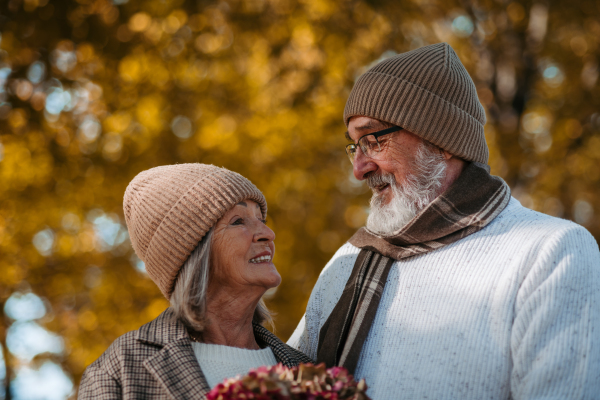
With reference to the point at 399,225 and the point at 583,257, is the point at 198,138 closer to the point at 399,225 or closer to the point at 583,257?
the point at 399,225

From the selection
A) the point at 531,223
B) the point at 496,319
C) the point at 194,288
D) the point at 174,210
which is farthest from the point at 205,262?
the point at 531,223

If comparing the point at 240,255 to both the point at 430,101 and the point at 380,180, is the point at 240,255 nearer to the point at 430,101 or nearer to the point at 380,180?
the point at 380,180

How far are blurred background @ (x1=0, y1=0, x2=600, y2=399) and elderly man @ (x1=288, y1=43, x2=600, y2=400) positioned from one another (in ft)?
8.80

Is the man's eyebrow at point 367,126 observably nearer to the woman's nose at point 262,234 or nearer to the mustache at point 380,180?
the mustache at point 380,180

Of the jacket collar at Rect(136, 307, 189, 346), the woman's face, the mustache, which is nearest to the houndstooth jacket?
the jacket collar at Rect(136, 307, 189, 346)

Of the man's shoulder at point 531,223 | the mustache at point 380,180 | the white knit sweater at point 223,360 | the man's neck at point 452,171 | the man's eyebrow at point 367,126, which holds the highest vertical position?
the man's eyebrow at point 367,126

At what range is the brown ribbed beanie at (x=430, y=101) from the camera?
8.84 ft

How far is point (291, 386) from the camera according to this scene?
159cm

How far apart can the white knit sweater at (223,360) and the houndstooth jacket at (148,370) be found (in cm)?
9

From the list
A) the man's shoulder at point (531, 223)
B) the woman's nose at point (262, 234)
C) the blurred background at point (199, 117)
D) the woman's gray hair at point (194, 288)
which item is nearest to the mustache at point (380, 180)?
the man's shoulder at point (531, 223)

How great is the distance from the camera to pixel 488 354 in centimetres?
217

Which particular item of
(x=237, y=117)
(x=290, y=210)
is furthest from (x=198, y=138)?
(x=290, y=210)

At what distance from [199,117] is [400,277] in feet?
11.5

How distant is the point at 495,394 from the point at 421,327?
15.7 inches
